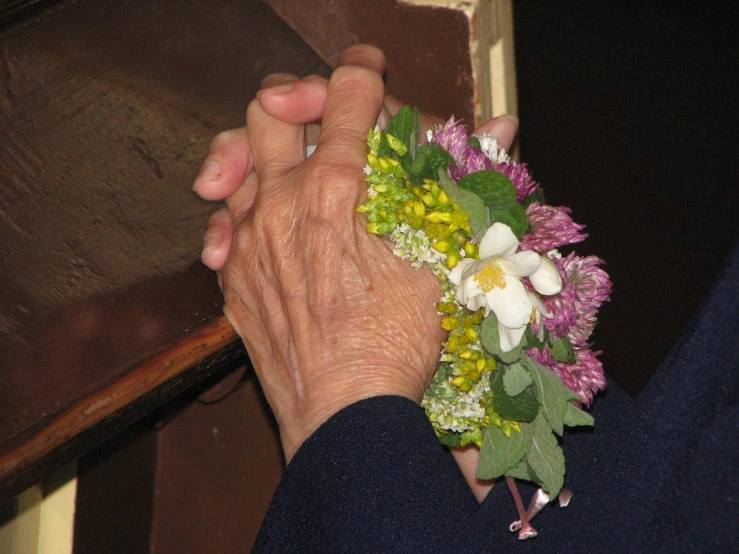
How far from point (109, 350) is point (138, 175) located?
0.63ft

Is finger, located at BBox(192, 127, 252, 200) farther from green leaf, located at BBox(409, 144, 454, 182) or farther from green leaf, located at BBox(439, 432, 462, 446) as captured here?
green leaf, located at BBox(439, 432, 462, 446)

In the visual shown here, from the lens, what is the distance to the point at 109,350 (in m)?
0.67

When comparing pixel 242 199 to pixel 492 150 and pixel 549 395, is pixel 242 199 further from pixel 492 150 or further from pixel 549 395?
pixel 549 395

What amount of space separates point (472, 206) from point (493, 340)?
4.8 inches

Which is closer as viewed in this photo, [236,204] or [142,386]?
[142,386]

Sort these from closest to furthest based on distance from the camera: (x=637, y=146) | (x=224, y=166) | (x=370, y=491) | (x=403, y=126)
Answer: (x=370, y=491), (x=403, y=126), (x=224, y=166), (x=637, y=146)

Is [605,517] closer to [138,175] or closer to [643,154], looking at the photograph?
[138,175]

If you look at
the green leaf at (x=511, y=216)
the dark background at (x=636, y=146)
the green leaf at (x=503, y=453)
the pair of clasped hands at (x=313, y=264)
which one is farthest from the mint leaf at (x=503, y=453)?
the dark background at (x=636, y=146)

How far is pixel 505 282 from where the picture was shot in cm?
65

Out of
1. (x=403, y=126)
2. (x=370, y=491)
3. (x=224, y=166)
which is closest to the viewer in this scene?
(x=370, y=491)

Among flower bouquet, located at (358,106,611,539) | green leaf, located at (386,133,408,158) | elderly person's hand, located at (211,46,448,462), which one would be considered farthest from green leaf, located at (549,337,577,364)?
Result: green leaf, located at (386,133,408,158)

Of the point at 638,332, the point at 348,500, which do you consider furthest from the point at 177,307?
the point at 638,332

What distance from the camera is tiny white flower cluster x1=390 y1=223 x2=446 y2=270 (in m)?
0.68

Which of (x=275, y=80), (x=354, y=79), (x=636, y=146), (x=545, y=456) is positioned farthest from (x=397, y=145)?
(x=636, y=146)
